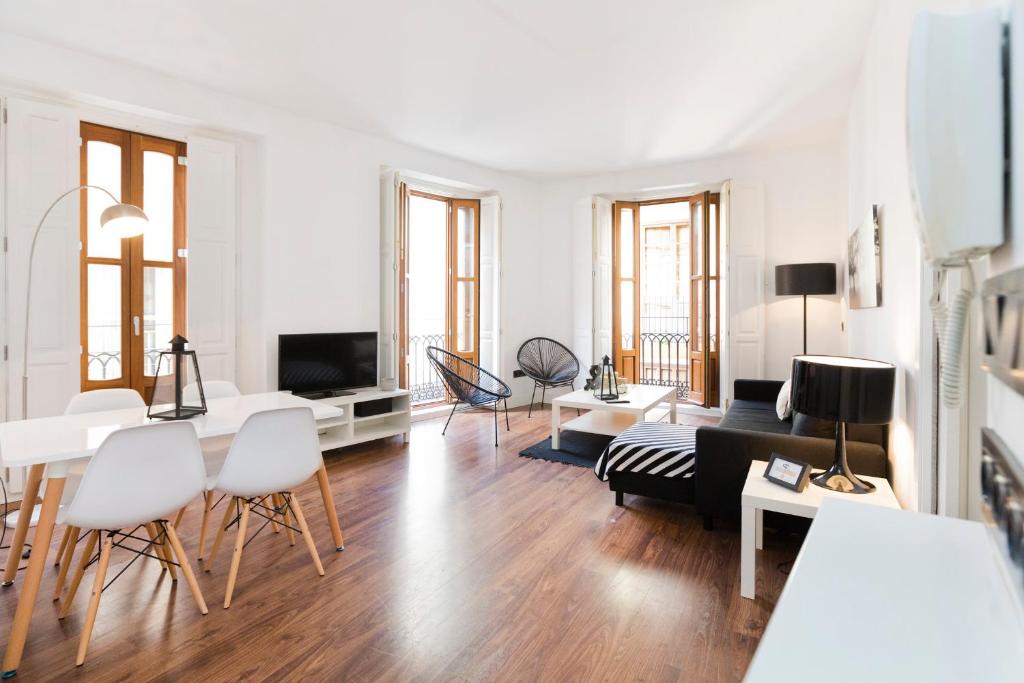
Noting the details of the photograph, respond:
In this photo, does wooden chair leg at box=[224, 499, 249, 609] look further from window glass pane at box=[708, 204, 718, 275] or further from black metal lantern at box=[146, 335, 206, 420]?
window glass pane at box=[708, 204, 718, 275]

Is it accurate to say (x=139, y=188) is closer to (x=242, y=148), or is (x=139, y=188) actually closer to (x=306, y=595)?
(x=242, y=148)

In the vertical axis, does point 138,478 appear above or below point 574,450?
above

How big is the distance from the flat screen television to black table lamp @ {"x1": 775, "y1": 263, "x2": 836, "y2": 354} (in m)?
3.99

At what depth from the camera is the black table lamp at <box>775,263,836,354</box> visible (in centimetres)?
504

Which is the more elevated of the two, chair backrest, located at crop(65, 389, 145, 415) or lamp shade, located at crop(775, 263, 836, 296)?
lamp shade, located at crop(775, 263, 836, 296)

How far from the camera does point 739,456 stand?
2.72 m

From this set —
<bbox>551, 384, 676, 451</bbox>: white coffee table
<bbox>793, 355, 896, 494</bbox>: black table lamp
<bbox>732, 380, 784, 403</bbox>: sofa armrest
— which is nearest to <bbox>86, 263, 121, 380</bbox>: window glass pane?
<bbox>551, 384, 676, 451</bbox>: white coffee table

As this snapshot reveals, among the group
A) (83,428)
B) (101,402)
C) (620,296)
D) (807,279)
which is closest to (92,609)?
(83,428)

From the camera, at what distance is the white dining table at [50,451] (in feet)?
6.06

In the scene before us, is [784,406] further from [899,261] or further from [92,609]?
[92,609]

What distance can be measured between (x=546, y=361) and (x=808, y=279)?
122 inches

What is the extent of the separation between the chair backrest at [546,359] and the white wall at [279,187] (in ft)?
7.02

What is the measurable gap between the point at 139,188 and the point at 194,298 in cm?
87

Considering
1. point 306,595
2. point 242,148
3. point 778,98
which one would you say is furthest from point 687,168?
point 306,595
